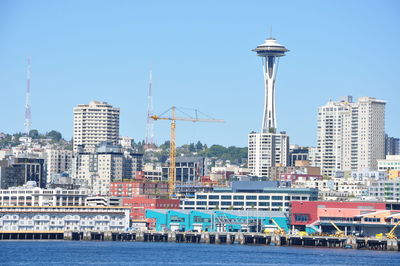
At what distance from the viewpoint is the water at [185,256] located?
170750mm

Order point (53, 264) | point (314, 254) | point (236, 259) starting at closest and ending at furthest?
point (53, 264)
point (236, 259)
point (314, 254)

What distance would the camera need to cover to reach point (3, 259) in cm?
17188

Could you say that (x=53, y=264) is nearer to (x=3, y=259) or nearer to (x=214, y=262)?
(x=3, y=259)

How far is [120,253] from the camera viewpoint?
187500mm

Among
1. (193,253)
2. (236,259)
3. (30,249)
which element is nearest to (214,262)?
(236,259)

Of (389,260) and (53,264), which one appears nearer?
(53,264)

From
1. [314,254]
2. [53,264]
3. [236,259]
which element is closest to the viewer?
[53,264]

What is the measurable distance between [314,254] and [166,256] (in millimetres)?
23373

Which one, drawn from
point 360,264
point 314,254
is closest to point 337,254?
point 314,254

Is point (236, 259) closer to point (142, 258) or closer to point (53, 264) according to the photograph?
point (142, 258)

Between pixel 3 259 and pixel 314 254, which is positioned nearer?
pixel 3 259

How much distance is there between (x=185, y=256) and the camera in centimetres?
18338

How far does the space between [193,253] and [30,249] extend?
25.9 m

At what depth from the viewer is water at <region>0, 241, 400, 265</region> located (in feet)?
560
